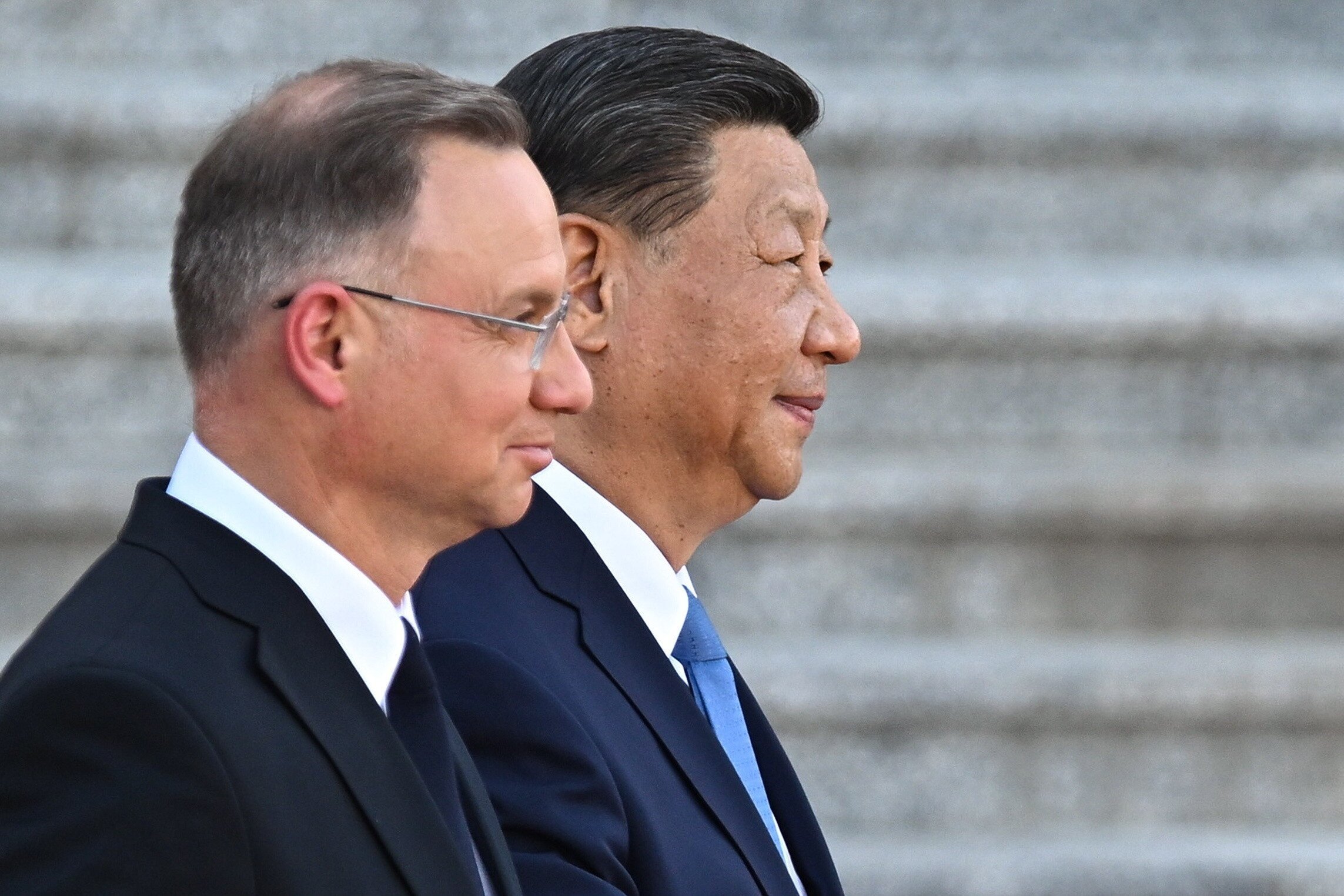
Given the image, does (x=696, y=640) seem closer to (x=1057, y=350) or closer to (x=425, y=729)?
(x=425, y=729)

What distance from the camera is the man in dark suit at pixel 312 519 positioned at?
2.93 ft

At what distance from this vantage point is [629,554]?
1.62 m

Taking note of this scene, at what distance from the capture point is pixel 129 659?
3.00 feet

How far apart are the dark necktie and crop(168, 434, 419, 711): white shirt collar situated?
0.02 metres

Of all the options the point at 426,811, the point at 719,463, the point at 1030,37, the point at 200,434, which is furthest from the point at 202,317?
the point at 1030,37

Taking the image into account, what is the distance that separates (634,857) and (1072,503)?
7.17 feet

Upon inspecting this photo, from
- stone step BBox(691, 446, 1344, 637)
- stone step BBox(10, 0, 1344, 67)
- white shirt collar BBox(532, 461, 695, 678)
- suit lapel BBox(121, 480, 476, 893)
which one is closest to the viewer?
suit lapel BBox(121, 480, 476, 893)

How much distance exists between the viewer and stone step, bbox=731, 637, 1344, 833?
3324 millimetres

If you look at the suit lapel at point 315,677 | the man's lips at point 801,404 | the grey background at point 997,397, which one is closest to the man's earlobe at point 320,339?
the suit lapel at point 315,677

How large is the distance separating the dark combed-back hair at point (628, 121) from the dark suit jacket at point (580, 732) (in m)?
0.31

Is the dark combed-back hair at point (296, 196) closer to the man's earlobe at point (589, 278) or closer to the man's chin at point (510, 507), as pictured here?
the man's chin at point (510, 507)

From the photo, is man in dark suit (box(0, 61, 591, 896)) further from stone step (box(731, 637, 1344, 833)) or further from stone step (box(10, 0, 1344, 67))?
stone step (box(10, 0, 1344, 67))

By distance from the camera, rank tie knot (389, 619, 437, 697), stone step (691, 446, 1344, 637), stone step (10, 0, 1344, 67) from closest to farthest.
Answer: tie knot (389, 619, 437, 697) < stone step (691, 446, 1344, 637) < stone step (10, 0, 1344, 67)

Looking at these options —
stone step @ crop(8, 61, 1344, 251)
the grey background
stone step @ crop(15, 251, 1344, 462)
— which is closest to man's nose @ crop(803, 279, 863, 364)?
the grey background
